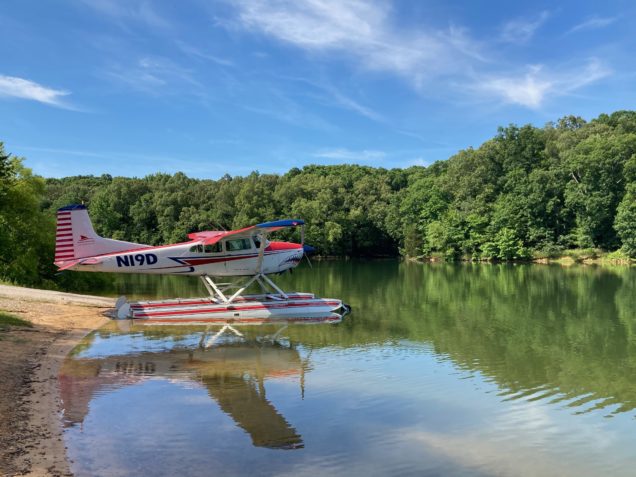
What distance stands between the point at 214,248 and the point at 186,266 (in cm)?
99

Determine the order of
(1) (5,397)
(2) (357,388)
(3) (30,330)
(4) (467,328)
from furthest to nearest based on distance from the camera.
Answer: (4) (467,328), (3) (30,330), (2) (357,388), (1) (5,397)

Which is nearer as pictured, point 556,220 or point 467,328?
point 467,328

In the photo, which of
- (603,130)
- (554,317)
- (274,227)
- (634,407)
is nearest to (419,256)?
(603,130)

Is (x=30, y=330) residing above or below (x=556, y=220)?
below

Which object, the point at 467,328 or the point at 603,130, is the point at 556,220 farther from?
the point at 467,328

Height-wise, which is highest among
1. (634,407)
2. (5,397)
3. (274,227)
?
(274,227)

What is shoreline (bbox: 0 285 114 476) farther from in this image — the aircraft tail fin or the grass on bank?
the aircraft tail fin

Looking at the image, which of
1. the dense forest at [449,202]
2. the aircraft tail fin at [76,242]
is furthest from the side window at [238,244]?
the dense forest at [449,202]

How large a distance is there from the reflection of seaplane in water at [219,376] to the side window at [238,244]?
4494mm

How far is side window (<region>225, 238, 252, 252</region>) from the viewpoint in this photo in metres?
15.3

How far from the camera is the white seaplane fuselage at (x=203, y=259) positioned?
47.2 ft

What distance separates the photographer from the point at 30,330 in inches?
440

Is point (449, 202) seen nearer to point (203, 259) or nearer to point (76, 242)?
point (203, 259)

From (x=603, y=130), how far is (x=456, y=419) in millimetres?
71294
